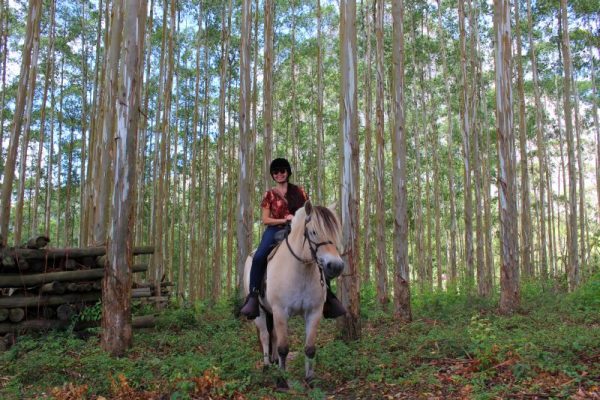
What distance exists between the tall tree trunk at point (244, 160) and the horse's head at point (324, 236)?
572cm

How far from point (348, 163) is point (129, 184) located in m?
3.13

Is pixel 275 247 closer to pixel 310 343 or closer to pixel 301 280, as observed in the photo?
pixel 301 280

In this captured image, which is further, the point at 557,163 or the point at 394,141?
the point at 557,163

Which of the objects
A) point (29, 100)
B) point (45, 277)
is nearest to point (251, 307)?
point (45, 277)

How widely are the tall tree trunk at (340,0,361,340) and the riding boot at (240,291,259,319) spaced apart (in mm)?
1708

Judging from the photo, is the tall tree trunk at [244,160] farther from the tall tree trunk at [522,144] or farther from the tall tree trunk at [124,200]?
the tall tree trunk at [522,144]

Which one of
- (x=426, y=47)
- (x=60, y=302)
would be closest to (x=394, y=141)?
(x=60, y=302)

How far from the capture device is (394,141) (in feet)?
33.4

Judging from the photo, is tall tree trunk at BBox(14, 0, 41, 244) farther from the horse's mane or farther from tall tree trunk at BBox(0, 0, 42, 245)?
the horse's mane

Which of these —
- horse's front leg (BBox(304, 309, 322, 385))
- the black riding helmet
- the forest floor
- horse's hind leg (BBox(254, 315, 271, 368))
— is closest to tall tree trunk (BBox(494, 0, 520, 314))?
the forest floor

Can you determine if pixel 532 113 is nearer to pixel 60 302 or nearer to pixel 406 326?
pixel 406 326

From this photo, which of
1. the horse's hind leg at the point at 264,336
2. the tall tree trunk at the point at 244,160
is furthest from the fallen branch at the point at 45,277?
the horse's hind leg at the point at 264,336

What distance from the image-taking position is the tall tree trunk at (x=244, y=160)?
1048 cm

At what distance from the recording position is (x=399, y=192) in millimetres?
9758
